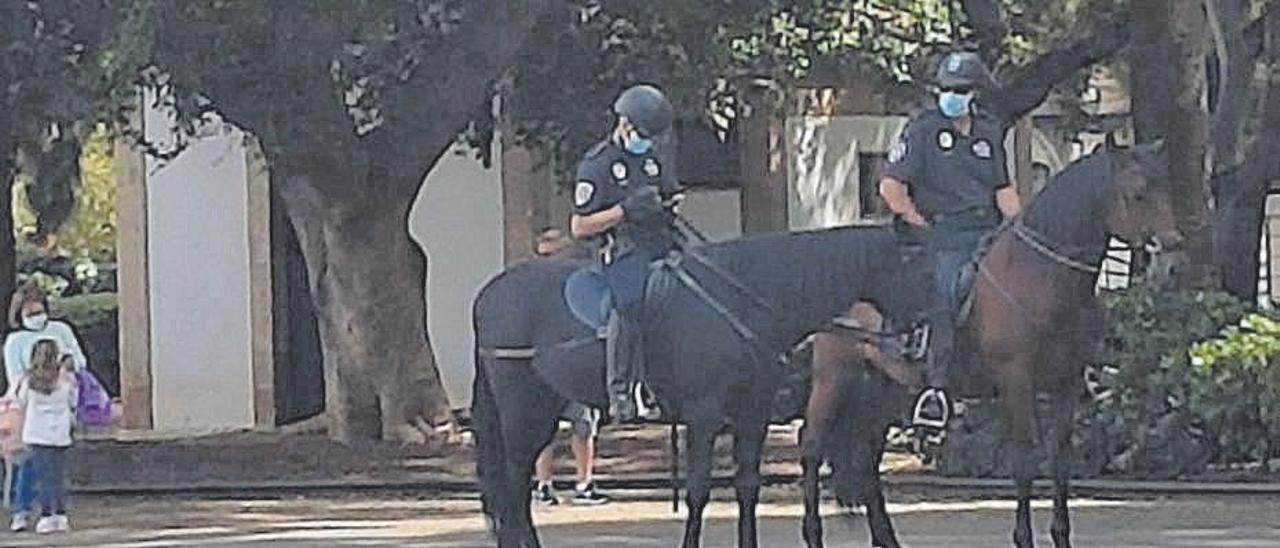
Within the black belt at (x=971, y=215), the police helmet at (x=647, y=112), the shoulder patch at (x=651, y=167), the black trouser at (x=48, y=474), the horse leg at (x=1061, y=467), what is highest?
the police helmet at (x=647, y=112)

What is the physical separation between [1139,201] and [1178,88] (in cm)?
1003

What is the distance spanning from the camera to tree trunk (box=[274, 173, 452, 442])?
26.5 metres

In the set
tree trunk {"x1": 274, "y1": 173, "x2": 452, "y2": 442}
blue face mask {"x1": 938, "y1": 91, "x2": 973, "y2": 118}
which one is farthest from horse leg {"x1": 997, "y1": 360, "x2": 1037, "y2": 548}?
tree trunk {"x1": 274, "y1": 173, "x2": 452, "y2": 442}

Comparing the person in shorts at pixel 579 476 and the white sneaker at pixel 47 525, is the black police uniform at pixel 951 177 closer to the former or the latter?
the person in shorts at pixel 579 476

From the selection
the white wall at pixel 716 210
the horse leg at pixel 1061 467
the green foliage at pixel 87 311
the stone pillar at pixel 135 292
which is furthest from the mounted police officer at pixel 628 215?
the green foliage at pixel 87 311

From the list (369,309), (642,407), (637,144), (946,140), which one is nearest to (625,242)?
(637,144)

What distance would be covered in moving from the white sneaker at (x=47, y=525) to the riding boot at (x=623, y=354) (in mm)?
7529

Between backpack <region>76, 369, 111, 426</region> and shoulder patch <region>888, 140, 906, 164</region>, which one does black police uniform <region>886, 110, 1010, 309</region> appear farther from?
backpack <region>76, 369, 111, 426</region>

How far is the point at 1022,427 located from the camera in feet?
47.1

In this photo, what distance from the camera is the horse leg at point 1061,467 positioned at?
1418 cm

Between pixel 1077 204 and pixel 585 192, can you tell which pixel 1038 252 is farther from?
pixel 585 192

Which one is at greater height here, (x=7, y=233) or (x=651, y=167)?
(x=651, y=167)

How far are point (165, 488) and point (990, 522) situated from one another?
841 centimetres

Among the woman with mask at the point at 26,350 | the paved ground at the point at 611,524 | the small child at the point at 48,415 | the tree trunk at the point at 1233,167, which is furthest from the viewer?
the tree trunk at the point at 1233,167
